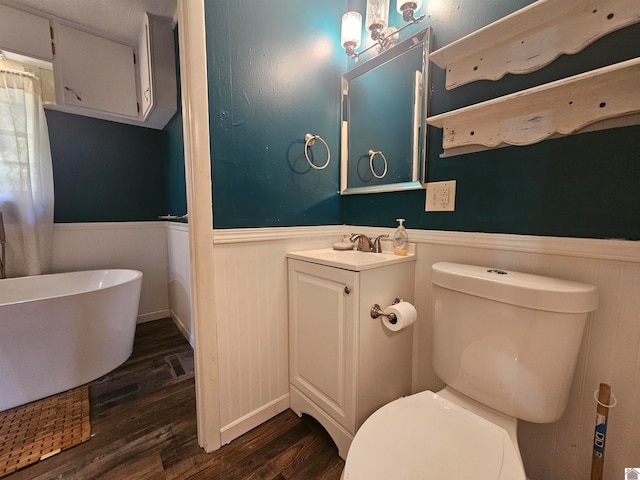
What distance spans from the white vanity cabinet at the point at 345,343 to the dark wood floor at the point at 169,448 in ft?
0.39

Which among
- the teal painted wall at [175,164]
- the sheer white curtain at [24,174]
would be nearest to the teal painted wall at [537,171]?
the teal painted wall at [175,164]

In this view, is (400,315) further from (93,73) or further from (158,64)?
(93,73)

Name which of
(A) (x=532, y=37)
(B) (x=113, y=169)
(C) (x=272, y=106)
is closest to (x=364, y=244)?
(C) (x=272, y=106)

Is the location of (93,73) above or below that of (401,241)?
above

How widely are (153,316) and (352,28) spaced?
290 centimetres

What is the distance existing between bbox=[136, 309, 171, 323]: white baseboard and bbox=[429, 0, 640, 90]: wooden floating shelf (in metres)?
3.00

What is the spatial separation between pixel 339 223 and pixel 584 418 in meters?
1.27

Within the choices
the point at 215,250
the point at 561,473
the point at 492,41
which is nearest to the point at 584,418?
the point at 561,473

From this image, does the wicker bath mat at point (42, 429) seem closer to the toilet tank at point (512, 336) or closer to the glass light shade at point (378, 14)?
the toilet tank at point (512, 336)

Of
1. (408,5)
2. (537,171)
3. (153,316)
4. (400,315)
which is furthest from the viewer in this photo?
(153,316)

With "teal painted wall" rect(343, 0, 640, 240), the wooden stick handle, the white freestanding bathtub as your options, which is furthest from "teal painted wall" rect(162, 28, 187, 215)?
the wooden stick handle

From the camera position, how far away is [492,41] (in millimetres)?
921

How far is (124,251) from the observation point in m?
2.50

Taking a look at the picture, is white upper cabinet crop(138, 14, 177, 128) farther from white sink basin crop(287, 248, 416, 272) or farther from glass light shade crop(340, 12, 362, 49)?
white sink basin crop(287, 248, 416, 272)
